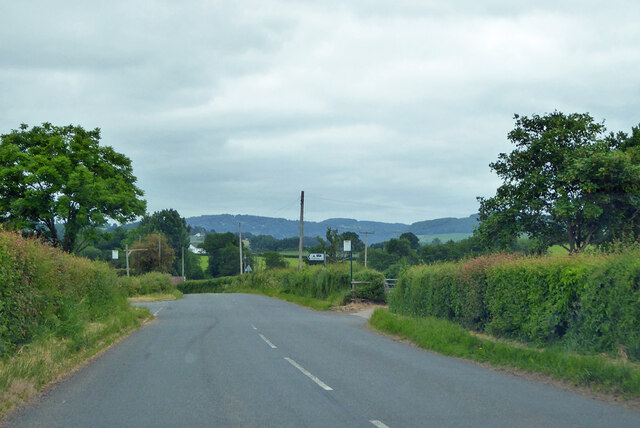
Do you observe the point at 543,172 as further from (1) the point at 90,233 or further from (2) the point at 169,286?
(2) the point at 169,286

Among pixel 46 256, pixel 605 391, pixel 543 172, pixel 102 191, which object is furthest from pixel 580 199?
pixel 102 191

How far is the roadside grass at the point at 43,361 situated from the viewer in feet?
27.3

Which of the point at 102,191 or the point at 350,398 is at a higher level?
the point at 102,191

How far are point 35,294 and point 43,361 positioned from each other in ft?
8.04

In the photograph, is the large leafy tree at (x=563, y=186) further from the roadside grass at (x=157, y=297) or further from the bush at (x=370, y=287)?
the roadside grass at (x=157, y=297)

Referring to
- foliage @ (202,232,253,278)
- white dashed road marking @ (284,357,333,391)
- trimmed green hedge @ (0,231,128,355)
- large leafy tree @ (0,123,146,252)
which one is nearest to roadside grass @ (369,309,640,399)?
white dashed road marking @ (284,357,333,391)

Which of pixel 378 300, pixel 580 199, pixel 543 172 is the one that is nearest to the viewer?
pixel 580 199

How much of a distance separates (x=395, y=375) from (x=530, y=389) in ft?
7.71

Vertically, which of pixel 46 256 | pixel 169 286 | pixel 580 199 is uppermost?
pixel 580 199

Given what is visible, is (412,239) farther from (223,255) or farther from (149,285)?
(149,285)

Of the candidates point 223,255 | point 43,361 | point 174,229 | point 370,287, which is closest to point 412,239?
point 223,255

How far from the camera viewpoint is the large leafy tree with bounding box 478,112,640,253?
21.8 m

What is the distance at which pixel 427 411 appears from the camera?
Result: 737cm

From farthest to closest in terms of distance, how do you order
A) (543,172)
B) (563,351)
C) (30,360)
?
(543,172), (563,351), (30,360)
